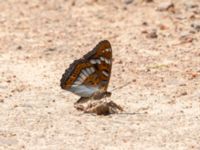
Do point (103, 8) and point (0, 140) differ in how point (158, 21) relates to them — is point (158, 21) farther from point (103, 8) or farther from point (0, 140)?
point (0, 140)

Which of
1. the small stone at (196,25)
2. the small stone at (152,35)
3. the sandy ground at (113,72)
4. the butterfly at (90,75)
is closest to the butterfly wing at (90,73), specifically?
the butterfly at (90,75)

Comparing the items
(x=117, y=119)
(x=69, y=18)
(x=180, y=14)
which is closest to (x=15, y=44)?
(x=69, y=18)

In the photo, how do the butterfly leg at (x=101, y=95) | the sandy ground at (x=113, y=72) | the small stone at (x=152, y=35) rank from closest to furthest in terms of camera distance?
the sandy ground at (x=113, y=72), the butterfly leg at (x=101, y=95), the small stone at (x=152, y=35)

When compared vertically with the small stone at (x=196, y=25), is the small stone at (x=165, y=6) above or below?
above

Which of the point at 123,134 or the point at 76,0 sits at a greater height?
the point at 76,0

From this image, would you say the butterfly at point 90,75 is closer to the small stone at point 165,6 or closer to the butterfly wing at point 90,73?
the butterfly wing at point 90,73

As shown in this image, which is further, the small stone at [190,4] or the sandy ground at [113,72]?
the small stone at [190,4]

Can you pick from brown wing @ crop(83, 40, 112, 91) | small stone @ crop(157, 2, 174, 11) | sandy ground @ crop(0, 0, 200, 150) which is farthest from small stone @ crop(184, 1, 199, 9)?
brown wing @ crop(83, 40, 112, 91)

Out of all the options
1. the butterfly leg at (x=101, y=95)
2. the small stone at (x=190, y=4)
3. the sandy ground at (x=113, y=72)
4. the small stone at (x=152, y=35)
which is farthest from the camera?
the small stone at (x=190, y=4)

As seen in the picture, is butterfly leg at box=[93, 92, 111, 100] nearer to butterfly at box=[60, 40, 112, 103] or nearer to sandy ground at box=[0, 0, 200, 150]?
butterfly at box=[60, 40, 112, 103]
